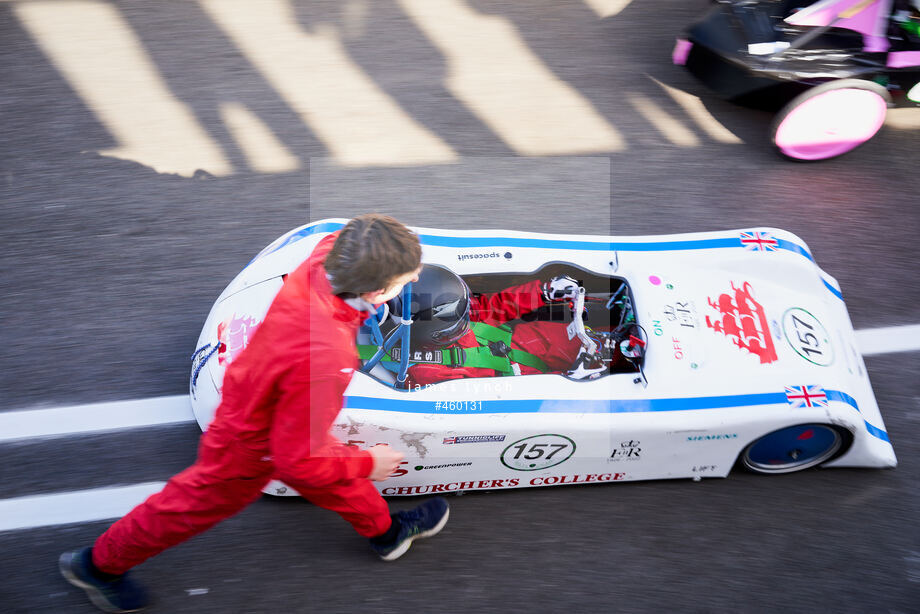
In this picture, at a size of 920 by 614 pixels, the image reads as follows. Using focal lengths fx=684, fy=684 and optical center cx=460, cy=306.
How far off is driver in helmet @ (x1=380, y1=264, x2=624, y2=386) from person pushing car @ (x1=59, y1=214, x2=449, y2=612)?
53cm

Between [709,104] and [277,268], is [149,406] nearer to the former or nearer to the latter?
[277,268]

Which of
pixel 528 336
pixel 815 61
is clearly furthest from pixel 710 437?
pixel 815 61

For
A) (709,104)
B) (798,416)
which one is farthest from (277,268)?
(709,104)

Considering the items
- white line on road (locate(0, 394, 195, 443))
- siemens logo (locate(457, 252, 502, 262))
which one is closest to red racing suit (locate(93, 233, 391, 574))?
siemens logo (locate(457, 252, 502, 262))

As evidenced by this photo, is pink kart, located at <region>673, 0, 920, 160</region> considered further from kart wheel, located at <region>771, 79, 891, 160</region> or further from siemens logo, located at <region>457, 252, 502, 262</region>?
siemens logo, located at <region>457, 252, 502, 262</region>

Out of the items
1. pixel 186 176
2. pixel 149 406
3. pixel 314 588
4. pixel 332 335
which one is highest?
pixel 186 176

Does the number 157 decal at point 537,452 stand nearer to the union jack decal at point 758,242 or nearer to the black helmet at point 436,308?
the black helmet at point 436,308

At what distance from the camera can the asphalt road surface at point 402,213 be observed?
9.53 feet

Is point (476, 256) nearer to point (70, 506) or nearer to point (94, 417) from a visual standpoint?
point (94, 417)

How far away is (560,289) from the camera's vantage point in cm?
296

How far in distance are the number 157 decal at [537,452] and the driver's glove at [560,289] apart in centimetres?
61

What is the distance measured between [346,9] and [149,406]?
341 centimetres

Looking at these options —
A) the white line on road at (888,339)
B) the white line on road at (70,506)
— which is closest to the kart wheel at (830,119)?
the white line on road at (888,339)

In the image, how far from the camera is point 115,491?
10.0 ft
